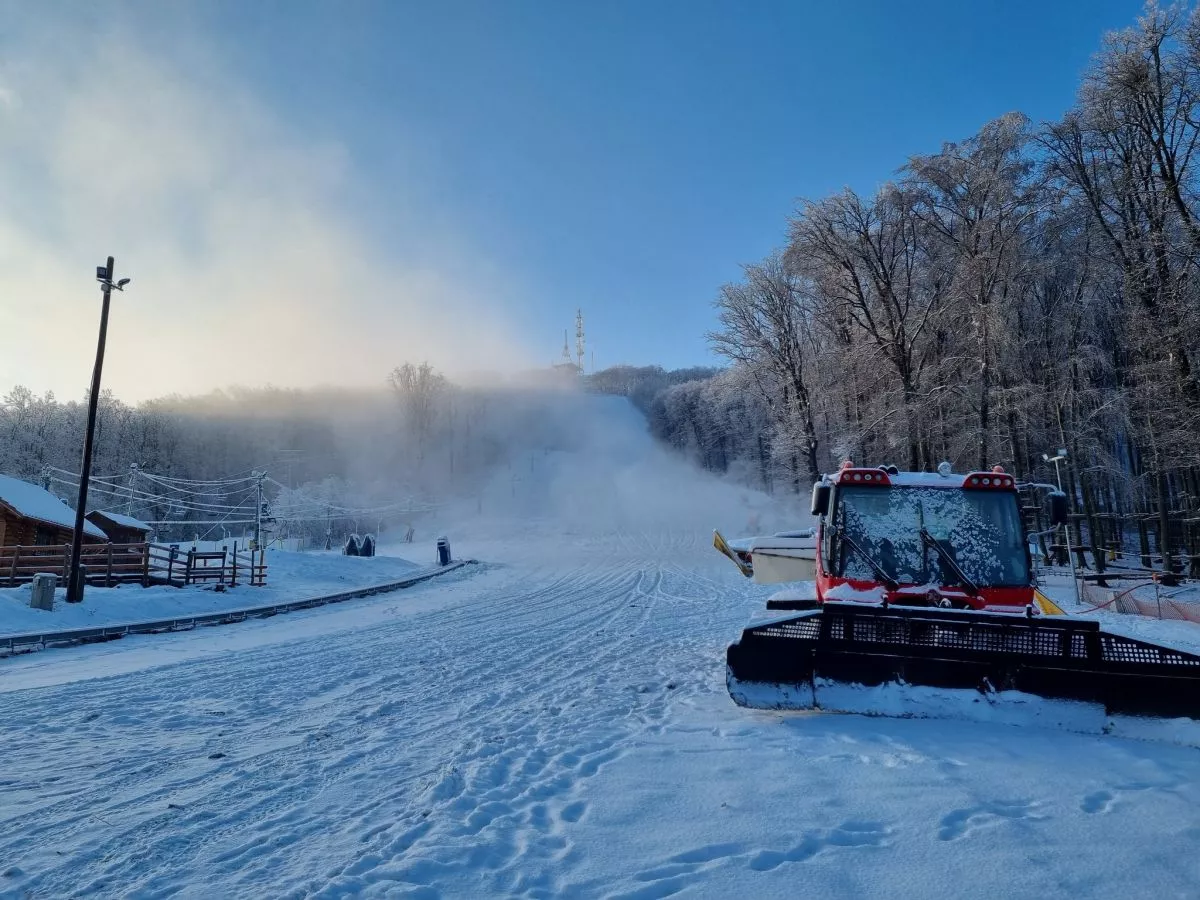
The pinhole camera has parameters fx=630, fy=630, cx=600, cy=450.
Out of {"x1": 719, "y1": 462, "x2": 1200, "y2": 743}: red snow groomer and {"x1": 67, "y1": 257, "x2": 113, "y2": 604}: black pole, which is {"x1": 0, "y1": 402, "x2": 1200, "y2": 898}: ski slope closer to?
{"x1": 719, "y1": 462, "x2": 1200, "y2": 743}: red snow groomer

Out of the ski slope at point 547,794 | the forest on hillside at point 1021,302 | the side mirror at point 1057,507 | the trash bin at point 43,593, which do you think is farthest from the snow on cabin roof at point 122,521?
the side mirror at point 1057,507

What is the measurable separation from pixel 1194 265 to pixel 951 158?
9.01 m

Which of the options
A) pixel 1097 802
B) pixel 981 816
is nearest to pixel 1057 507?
pixel 1097 802

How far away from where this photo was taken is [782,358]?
28688mm

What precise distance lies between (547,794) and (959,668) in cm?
346

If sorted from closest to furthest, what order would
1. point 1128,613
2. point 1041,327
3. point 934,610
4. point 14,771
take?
point 14,771 → point 934,610 → point 1128,613 → point 1041,327

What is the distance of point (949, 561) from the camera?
260 inches

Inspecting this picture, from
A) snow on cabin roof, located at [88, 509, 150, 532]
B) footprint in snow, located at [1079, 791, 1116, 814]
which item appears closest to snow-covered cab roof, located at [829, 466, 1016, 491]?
footprint in snow, located at [1079, 791, 1116, 814]

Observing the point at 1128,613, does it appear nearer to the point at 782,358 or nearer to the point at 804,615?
the point at 804,615

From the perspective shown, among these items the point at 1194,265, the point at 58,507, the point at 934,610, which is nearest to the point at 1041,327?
the point at 1194,265

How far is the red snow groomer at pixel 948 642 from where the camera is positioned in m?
4.79

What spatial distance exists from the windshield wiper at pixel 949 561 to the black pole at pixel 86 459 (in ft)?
60.2

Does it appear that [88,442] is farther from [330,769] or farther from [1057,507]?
[1057,507]

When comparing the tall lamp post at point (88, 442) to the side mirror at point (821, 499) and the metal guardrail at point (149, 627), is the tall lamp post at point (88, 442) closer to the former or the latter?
the metal guardrail at point (149, 627)
